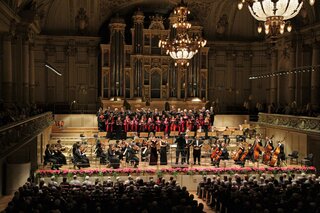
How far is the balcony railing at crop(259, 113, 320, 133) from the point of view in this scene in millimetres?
19688

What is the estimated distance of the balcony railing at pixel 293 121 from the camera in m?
19.7

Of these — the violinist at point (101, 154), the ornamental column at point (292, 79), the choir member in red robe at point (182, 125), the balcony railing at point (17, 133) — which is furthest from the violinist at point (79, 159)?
the ornamental column at point (292, 79)

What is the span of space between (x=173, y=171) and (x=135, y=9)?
15.3m

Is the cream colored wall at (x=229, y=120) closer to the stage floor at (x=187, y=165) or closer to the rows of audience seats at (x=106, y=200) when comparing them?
the stage floor at (x=187, y=165)

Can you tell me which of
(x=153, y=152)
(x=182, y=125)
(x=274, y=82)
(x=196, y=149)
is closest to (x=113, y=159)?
(x=153, y=152)

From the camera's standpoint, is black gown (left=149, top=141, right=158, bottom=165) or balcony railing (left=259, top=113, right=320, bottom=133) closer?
black gown (left=149, top=141, right=158, bottom=165)

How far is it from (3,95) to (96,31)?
1103cm

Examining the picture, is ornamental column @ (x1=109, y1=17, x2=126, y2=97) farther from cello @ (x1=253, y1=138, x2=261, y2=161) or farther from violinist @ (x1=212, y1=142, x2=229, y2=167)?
cello @ (x1=253, y1=138, x2=261, y2=161)

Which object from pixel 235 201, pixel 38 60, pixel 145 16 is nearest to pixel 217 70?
pixel 145 16

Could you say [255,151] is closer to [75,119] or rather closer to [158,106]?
[158,106]

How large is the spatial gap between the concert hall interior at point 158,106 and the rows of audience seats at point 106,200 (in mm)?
49

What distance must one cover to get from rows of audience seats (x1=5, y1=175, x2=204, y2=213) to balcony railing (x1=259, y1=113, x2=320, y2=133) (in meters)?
8.80

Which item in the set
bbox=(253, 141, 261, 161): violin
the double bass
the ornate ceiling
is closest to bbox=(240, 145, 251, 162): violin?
bbox=(253, 141, 261, 161): violin

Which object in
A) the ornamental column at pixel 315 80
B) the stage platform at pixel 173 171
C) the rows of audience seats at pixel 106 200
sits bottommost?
the stage platform at pixel 173 171
